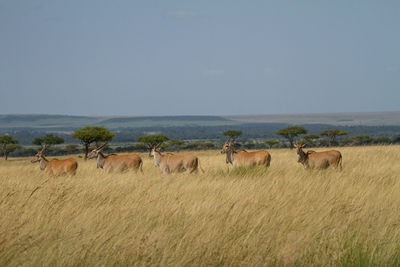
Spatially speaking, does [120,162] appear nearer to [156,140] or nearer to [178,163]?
[178,163]

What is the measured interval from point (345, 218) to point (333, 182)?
379 cm

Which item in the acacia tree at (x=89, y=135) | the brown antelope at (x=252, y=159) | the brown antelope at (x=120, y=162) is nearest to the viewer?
the brown antelope at (x=252, y=159)

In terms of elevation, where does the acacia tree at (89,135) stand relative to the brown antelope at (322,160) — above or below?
below

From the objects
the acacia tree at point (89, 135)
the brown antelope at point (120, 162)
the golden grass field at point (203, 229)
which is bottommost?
the acacia tree at point (89, 135)

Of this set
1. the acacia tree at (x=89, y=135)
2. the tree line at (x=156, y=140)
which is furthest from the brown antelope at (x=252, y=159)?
the acacia tree at (x=89, y=135)

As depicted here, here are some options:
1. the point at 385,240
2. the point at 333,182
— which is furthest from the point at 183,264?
the point at 333,182

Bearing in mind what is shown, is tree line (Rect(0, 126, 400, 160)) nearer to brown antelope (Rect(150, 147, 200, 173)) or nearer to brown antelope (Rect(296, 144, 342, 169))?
brown antelope (Rect(150, 147, 200, 173))

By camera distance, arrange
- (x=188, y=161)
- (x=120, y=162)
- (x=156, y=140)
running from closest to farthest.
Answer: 1. (x=188, y=161)
2. (x=120, y=162)
3. (x=156, y=140)

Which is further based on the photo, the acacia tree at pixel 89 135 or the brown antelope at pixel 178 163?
the acacia tree at pixel 89 135

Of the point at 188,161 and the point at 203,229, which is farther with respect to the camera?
the point at 188,161

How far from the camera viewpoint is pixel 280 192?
845 cm

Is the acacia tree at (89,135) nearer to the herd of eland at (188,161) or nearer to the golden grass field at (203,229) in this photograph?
the herd of eland at (188,161)

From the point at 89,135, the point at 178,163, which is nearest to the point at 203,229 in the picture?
the point at 178,163

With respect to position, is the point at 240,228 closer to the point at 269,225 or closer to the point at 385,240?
the point at 269,225
